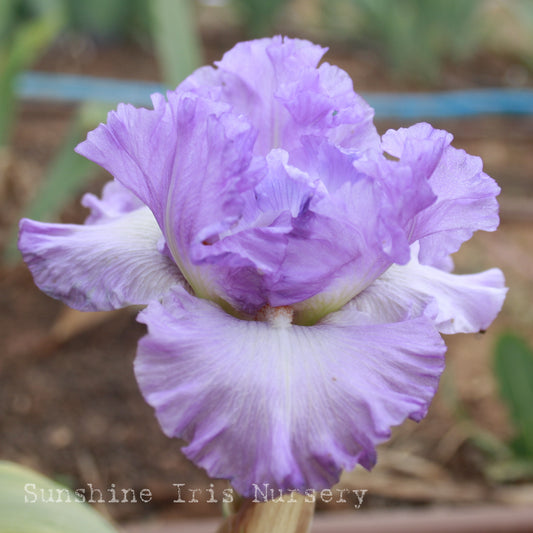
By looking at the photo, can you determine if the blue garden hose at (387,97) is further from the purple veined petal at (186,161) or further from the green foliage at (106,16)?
the purple veined petal at (186,161)

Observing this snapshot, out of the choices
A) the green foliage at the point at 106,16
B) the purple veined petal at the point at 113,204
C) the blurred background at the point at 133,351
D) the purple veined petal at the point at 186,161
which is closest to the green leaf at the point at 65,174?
the blurred background at the point at 133,351

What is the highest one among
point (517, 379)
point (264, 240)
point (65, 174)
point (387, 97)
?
point (264, 240)

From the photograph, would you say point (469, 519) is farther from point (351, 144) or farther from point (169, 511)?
point (351, 144)

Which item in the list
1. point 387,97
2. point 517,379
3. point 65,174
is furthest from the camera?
point 387,97

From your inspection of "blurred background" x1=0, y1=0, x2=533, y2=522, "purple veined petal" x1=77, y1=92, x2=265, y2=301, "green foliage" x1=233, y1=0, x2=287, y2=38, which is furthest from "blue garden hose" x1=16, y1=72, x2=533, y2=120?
"purple veined petal" x1=77, y1=92, x2=265, y2=301

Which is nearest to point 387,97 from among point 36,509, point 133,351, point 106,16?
point 106,16

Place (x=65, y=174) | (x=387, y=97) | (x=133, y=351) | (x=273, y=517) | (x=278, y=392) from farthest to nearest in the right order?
(x=387, y=97), (x=133, y=351), (x=65, y=174), (x=273, y=517), (x=278, y=392)

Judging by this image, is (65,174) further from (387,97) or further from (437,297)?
(387,97)
